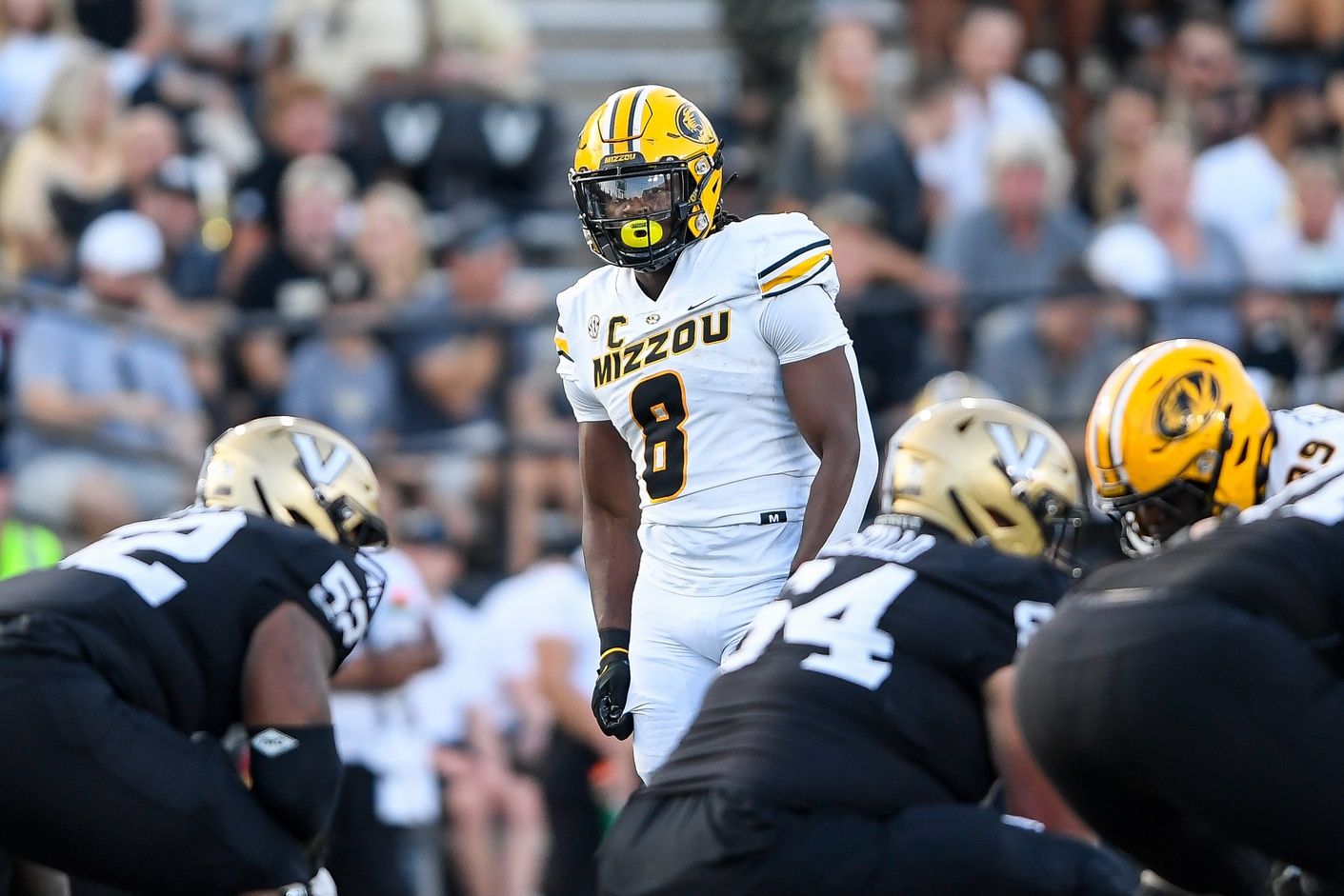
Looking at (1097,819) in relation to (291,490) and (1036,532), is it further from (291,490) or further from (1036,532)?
(291,490)

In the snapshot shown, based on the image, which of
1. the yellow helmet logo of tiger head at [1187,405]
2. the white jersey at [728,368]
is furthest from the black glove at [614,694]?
the yellow helmet logo of tiger head at [1187,405]

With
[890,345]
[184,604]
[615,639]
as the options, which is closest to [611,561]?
[615,639]

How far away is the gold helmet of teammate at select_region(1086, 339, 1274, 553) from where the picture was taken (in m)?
4.90

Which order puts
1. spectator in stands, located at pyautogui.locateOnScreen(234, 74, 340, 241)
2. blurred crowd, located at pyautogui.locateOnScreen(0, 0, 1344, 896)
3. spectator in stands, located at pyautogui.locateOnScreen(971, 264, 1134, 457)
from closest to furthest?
blurred crowd, located at pyautogui.locateOnScreen(0, 0, 1344, 896)
spectator in stands, located at pyautogui.locateOnScreen(971, 264, 1134, 457)
spectator in stands, located at pyautogui.locateOnScreen(234, 74, 340, 241)

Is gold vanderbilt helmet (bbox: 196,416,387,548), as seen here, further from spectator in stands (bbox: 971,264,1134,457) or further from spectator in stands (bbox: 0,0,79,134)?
spectator in stands (bbox: 0,0,79,134)

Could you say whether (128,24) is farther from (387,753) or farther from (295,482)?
(295,482)

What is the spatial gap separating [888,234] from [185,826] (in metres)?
6.72

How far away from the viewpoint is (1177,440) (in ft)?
16.0

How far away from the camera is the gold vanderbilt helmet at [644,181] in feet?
17.9

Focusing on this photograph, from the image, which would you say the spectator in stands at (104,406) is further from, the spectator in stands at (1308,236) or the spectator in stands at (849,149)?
the spectator in stands at (1308,236)

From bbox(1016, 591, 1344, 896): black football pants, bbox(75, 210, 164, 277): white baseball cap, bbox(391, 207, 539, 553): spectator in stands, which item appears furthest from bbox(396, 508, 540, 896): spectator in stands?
bbox(1016, 591, 1344, 896): black football pants

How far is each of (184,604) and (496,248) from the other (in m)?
5.79

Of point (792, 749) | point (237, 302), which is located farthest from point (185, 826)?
point (237, 302)

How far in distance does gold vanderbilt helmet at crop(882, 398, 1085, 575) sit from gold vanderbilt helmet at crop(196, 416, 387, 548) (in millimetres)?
1491
